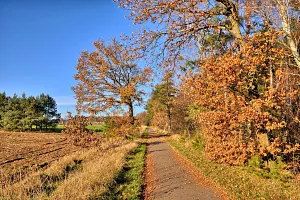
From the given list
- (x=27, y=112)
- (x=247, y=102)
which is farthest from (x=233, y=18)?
(x=27, y=112)

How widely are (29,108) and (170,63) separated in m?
66.2

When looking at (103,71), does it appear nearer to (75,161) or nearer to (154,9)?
(75,161)

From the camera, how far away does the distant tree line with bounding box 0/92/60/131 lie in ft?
213

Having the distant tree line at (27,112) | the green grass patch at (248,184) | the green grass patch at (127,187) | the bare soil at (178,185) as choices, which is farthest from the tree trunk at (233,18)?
the distant tree line at (27,112)

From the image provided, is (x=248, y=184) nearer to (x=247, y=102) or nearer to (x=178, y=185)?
(x=178, y=185)

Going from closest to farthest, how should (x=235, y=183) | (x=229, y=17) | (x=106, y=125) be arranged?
1. (x=235, y=183)
2. (x=229, y=17)
3. (x=106, y=125)

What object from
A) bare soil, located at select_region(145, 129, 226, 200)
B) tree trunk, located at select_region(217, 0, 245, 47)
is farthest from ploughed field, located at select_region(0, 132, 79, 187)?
tree trunk, located at select_region(217, 0, 245, 47)

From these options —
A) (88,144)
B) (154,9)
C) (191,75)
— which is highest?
(154,9)

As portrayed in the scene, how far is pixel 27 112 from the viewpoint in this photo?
Answer: 66.1 metres

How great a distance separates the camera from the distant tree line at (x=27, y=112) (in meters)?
65.0

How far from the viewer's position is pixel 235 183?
7777 millimetres

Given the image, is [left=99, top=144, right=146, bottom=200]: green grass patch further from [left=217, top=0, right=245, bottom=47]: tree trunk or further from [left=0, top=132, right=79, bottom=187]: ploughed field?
[left=217, top=0, right=245, bottom=47]: tree trunk

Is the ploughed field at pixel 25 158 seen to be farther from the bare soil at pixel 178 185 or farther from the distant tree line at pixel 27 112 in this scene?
the distant tree line at pixel 27 112

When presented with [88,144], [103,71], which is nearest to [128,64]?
[103,71]
